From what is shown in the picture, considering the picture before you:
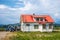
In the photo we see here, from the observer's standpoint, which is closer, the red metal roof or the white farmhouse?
the white farmhouse

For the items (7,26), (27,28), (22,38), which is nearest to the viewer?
(22,38)

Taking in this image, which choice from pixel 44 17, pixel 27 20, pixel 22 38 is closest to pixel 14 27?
pixel 27 20

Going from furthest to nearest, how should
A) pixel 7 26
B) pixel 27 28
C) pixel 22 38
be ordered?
pixel 7 26 → pixel 27 28 → pixel 22 38

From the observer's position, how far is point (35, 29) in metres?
40.1

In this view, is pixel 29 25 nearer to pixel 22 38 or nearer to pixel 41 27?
pixel 41 27

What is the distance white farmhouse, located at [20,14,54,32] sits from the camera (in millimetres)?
40156

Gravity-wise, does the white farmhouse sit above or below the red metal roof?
below

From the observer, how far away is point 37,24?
40625 mm

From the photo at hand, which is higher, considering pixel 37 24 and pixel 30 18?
pixel 30 18

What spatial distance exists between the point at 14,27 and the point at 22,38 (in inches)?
852

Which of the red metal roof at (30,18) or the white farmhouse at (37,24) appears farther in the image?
the red metal roof at (30,18)

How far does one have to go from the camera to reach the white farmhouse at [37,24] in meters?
40.2

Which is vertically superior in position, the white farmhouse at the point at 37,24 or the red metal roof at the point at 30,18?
the red metal roof at the point at 30,18

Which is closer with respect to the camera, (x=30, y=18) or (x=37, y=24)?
(x=37, y=24)
